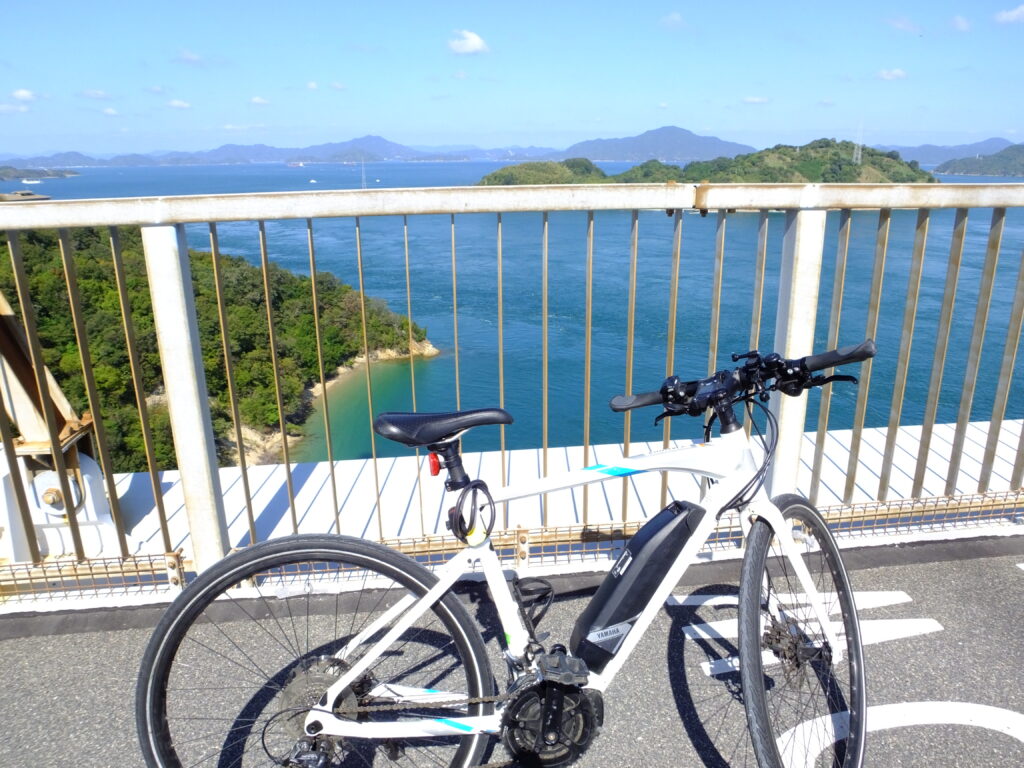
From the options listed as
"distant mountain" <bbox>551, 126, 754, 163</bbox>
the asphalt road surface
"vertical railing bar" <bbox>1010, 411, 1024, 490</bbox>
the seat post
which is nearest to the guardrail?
"vertical railing bar" <bbox>1010, 411, 1024, 490</bbox>

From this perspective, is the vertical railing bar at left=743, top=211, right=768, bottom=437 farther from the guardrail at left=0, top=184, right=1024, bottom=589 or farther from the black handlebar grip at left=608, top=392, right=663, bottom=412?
the black handlebar grip at left=608, top=392, right=663, bottom=412

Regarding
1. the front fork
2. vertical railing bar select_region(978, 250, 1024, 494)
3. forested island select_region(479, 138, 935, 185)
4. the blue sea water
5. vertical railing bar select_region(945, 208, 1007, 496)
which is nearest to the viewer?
the front fork

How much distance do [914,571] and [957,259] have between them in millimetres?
1245

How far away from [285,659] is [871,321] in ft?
8.25

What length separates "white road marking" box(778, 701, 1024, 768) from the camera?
6.89ft

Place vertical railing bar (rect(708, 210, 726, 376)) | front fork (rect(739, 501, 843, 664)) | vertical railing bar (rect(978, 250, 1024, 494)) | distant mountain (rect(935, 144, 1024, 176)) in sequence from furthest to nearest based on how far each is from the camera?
1. distant mountain (rect(935, 144, 1024, 176))
2. vertical railing bar (rect(978, 250, 1024, 494))
3. vertical railing bar (rect(708, 210, 726, 376))
4. front fork (rect(739, 501, 843, 664))

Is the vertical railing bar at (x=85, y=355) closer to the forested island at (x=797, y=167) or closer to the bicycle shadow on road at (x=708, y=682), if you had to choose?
the bicycle shadow on road at (x=708, y=682)

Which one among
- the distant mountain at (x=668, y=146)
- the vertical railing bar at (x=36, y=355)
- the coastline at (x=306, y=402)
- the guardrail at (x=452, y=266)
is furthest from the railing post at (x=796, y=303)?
the distant mountain at (x=668, y=146)

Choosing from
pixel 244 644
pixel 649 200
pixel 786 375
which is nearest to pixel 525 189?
pixel 649 200

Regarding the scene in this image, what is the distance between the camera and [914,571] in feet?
9.70

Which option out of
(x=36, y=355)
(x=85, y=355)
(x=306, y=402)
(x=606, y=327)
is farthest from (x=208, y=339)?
(x=85, y=355)

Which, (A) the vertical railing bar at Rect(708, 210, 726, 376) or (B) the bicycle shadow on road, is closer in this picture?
(B) the bicycle shadow on road

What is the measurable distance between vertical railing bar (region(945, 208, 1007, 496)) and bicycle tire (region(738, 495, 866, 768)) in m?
1.14

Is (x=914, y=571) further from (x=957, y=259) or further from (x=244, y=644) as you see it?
(x=244, y=644)
